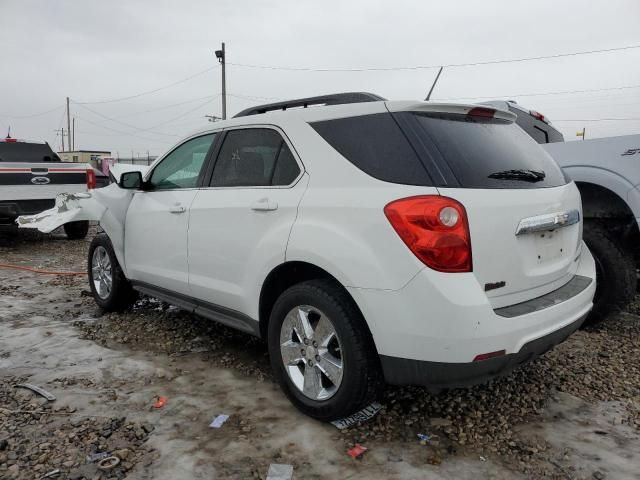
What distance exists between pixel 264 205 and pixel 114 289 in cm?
239

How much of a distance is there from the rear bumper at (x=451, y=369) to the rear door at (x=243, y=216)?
849 millimetres

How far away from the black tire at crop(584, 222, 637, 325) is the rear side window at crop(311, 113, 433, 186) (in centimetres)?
230

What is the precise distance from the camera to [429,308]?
2170 millimetres

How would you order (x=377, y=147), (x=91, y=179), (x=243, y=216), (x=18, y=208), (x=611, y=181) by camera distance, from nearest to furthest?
(x=377, y=147), (x=243, y=216), (x=611, y=181), (x=18, y=208), (x=91, y=179)

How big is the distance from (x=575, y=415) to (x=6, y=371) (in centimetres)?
363

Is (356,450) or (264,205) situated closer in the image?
(356,450)

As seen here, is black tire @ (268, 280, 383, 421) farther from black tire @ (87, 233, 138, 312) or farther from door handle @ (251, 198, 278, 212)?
black tire @ (87, 233, 138, 312)

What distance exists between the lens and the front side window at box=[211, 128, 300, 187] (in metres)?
2.91

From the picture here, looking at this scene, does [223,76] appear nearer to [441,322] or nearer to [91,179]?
[91,179]

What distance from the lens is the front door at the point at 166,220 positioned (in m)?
3.60

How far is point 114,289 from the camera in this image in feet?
15.0

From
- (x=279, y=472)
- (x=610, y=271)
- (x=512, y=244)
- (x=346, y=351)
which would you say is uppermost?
(x=512, y=244)

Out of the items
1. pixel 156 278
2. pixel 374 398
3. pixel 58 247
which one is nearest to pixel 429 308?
pixel 374 398

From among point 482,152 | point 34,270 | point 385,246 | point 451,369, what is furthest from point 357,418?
point 34,270
